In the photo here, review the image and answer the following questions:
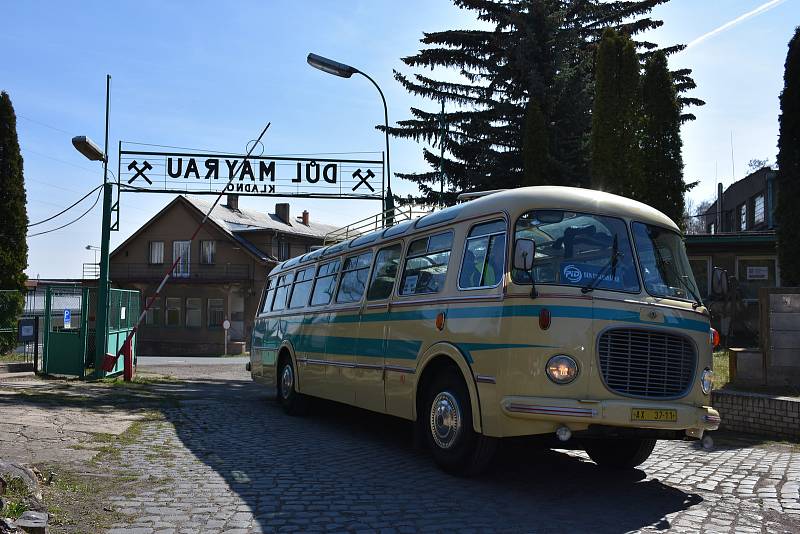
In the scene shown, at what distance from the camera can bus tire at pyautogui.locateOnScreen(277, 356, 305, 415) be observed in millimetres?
13106

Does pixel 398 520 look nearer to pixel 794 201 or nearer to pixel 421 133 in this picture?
pixel 794 201

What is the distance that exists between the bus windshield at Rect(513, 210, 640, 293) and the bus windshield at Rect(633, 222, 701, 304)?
17cm

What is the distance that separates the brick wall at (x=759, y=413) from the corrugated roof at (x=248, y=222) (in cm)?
4316

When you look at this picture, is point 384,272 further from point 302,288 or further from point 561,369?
point 302,288

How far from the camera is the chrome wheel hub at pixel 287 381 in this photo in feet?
43.5

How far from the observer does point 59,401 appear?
13922 millimetres

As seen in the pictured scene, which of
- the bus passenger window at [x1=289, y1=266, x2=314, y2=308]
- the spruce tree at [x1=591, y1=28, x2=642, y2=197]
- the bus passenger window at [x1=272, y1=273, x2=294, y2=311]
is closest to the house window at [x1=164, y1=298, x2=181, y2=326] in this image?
the bus passenger window at [x1=272, y1=273, x2=294, y2=311]

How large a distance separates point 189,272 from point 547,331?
49.5 metres

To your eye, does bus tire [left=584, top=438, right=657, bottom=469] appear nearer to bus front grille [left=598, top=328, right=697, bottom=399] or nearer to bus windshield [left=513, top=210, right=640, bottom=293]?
bus front grille [left=598, top=328, right=697, bottom=399]

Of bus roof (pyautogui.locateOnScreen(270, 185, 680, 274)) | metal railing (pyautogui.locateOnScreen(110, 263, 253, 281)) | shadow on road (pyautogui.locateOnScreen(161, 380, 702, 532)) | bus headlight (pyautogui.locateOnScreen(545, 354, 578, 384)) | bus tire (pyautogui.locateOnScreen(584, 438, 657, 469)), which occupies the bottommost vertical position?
shadow on road (pyautogui.locateOnScreen(161, 380, 702, 532))

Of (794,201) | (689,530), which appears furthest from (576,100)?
(689,530)

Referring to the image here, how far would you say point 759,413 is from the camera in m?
10.5

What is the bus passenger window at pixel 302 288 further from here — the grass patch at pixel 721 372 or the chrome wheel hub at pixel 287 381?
the grass patch at pixel 721 372

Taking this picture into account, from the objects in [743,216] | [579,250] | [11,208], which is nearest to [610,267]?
[579,250]
